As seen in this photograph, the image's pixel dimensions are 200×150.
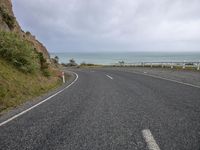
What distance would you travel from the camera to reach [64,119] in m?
7.34

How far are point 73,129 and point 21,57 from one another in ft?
42.6

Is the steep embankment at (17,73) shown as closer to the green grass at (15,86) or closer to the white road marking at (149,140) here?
the green grass at (15,86)

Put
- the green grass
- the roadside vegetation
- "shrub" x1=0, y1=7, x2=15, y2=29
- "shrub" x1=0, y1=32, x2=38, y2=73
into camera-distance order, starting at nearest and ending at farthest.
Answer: the green grass < the roadside vegetation < "shrub" x1=0, y1=32, x2=38, y2=73 < "shrub" x1=0, y1=7, x2=15, y2=29

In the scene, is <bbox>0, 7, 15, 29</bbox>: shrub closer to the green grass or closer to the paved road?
Answer: the green grass

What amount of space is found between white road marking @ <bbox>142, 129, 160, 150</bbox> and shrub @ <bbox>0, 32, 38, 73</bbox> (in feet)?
42.6

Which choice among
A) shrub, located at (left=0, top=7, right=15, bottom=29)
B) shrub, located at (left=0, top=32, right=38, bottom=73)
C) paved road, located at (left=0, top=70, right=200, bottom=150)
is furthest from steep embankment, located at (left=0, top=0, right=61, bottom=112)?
paved road, located at (left=0, top=70, right=200, bottom=150)

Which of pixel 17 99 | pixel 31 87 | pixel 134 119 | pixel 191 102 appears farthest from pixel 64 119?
pixel 31 87

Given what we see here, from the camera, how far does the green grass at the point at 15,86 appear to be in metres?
11.4

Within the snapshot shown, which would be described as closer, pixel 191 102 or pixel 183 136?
pixel 183 136

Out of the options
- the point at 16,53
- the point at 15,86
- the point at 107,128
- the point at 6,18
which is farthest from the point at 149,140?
the point at 6,18

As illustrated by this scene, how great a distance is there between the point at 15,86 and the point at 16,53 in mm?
4712

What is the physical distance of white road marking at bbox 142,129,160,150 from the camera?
4824 mm

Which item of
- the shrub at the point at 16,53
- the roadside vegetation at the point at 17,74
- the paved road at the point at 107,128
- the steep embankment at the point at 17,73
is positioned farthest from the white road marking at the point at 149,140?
the shrub at the point at 16,53

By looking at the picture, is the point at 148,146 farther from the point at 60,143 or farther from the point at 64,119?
the point at 64,119
